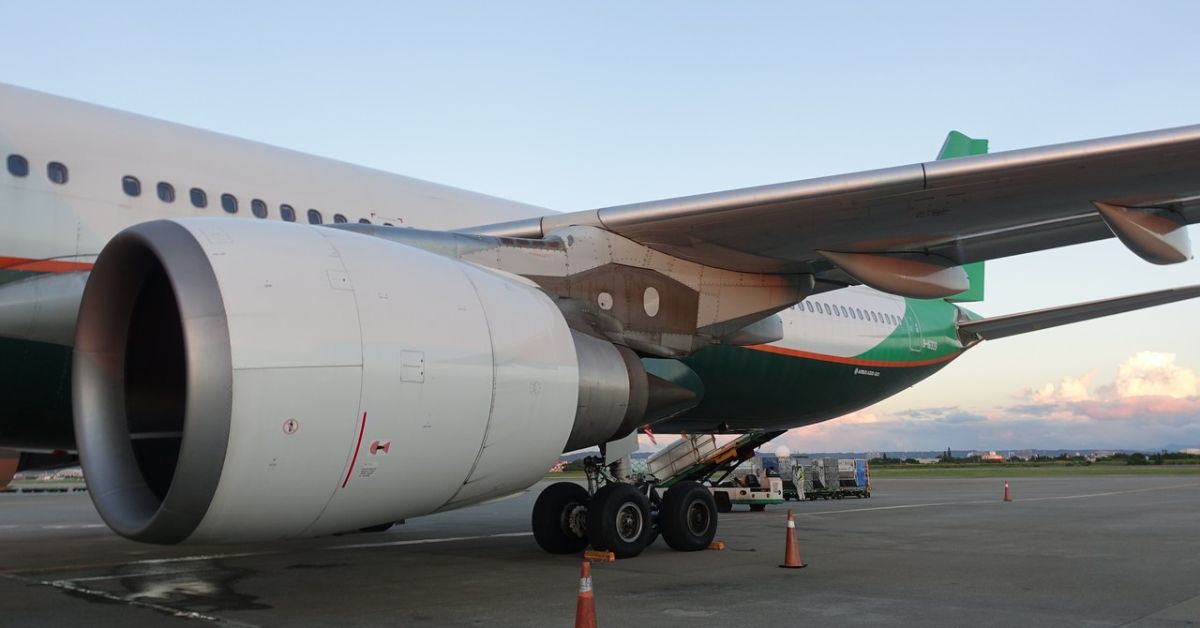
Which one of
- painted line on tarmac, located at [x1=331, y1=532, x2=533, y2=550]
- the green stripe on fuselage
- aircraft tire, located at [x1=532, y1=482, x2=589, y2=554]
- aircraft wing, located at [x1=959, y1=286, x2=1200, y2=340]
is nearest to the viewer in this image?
aircraft tire, located at [x1=532, y1=482, x2=589, y2=554]

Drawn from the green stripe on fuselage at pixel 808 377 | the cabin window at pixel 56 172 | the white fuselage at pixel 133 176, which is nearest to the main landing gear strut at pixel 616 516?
the green stripe on fuselage at pixel 808 377

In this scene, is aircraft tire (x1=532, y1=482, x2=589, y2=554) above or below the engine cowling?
below

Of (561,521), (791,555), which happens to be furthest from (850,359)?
(561,521)

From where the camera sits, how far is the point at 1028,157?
6.70m

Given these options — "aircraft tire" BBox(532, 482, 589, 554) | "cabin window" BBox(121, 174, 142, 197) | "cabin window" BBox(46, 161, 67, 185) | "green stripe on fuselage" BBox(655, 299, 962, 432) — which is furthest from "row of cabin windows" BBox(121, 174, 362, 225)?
"green stripe on fuselage" BBox(655, 299, 962, 432)

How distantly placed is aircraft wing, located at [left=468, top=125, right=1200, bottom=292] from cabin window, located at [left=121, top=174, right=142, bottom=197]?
2.60 metres

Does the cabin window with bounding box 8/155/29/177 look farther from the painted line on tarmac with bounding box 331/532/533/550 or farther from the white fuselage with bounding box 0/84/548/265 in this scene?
the painted line on tarmac with bounding box 331/532/533/550

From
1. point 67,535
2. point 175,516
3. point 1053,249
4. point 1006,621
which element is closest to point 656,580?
point 1006,621

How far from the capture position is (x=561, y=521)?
29.9ft

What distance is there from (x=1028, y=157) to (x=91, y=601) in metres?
7.02

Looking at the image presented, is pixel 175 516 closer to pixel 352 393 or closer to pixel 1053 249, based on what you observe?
pixel 352 393

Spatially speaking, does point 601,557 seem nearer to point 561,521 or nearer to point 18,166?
point 561,521

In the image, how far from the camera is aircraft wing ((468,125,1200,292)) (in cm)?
671

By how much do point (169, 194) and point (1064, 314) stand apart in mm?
12180
